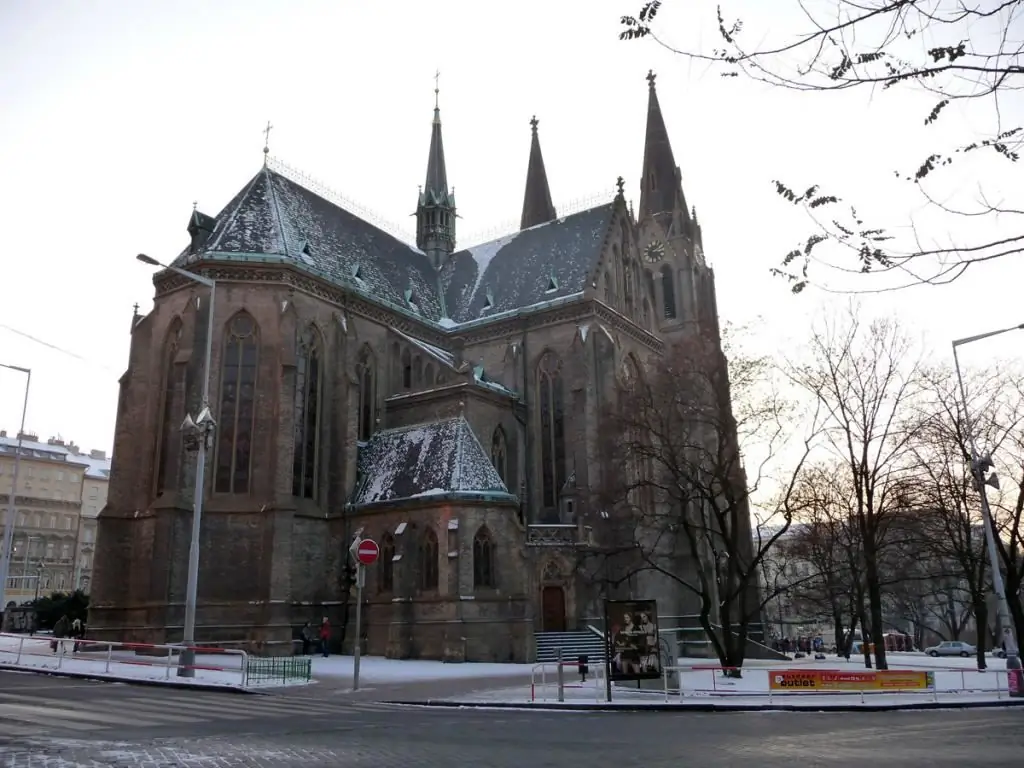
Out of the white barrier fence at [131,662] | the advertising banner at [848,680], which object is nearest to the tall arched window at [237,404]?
the white barrier fence at [131,662]

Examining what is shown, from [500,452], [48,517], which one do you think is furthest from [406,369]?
[48,517]

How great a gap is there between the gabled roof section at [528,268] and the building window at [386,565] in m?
17.2

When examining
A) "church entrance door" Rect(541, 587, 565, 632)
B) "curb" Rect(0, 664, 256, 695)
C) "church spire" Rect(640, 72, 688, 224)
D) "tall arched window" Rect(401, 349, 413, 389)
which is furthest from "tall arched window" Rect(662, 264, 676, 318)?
"curb" Rect(0, 664, 256, 695)

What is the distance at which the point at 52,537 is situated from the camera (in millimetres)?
82688

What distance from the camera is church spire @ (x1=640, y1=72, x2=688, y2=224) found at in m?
56.9

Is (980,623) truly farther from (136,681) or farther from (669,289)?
(136,681)

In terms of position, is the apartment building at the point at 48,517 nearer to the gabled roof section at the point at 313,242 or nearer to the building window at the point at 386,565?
the gabled roof section at the point at 313,242

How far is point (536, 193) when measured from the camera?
63.8 m

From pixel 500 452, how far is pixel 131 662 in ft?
68.9

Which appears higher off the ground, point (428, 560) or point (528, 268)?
point (528, 268)

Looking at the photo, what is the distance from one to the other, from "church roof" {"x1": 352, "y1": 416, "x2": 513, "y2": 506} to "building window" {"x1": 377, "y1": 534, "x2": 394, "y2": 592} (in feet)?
5.67

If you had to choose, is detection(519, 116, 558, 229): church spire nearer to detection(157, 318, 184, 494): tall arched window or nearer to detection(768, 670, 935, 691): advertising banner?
detection(157, 318, 184, 494): tall arched window

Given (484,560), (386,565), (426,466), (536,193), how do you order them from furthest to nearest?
(536,193) < (426,466) < (386,565) < (484,560)

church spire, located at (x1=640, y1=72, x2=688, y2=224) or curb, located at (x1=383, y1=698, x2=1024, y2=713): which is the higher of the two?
church spire, located at (x1=640, y1=72, x2=688, y2=224)
